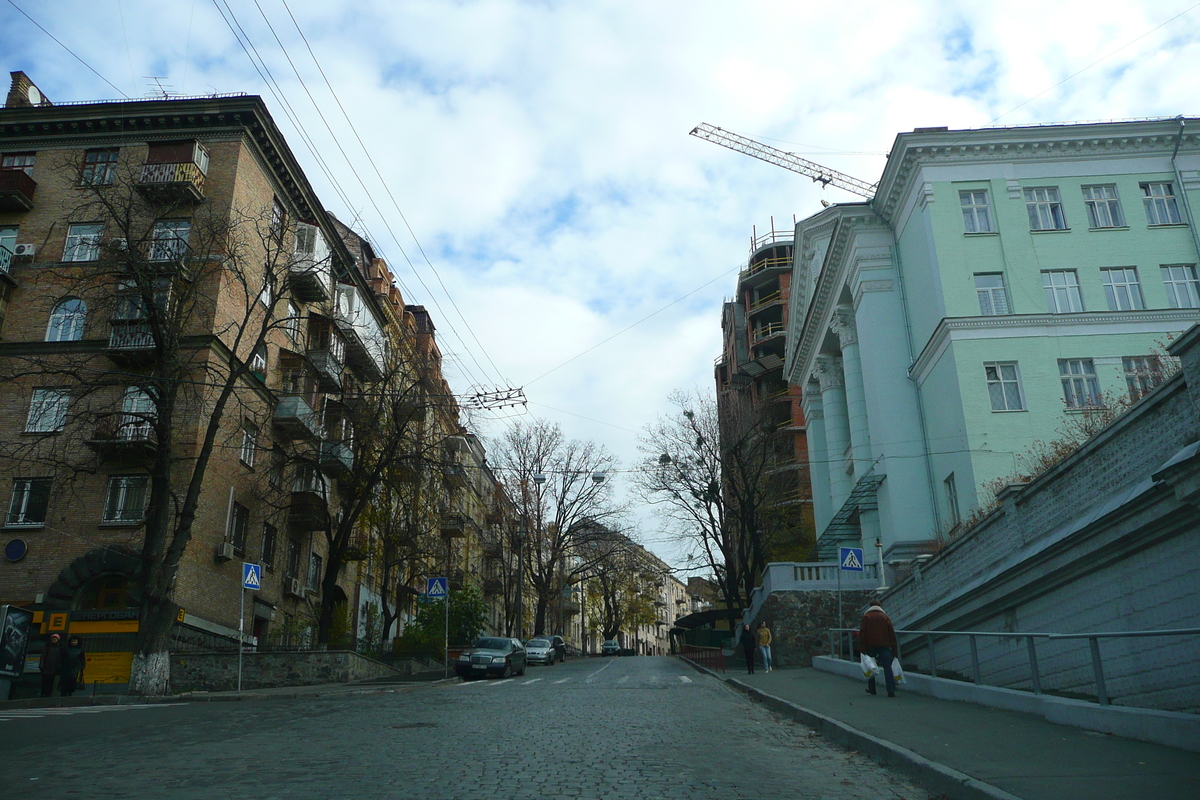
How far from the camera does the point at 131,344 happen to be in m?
29.9

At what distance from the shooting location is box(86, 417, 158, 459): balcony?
28016 mm

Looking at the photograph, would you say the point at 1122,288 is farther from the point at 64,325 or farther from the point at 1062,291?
the point at 64,325

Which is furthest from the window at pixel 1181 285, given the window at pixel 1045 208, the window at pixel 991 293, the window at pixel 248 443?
the window at pixel 248 443

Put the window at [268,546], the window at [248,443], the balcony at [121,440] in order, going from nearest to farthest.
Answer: the balcony at [121,440] → the window at [248,443] → the window at [268,546]

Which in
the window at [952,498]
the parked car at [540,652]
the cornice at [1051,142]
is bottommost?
the parked car at [540,652]

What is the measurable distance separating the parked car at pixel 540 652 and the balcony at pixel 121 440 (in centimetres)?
2413

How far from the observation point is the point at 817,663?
86.5 ft

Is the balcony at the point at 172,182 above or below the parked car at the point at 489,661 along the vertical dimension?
above

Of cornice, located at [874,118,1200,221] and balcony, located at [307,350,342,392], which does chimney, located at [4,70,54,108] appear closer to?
balcony, located at [307,350,342,392]

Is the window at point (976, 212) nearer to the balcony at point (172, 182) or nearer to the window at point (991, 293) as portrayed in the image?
the window at point (991, 293)

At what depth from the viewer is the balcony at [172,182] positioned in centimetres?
3050

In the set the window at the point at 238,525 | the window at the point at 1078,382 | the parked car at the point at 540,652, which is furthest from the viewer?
the parked car at the point at 540,652

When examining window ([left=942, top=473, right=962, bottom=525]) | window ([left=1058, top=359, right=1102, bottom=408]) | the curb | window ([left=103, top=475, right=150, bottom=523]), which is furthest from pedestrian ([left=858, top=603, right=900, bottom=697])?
window ([left=103, top=475, right=150, bottom=523])

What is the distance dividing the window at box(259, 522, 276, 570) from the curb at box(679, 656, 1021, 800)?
2457 cm
